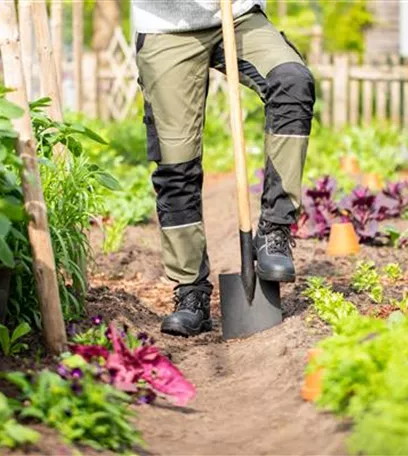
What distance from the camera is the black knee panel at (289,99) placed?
15.2ft

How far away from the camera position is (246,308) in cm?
482

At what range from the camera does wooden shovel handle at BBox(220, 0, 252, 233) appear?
4.59 metres

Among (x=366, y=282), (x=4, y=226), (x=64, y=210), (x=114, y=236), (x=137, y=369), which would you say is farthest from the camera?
(x=114, y=236)

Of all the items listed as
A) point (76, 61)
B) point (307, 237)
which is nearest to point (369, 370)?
point (307, 237)

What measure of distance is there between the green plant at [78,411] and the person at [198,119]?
1401mm

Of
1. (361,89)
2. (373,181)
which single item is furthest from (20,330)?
(361,89)

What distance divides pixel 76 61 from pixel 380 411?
26.0 feet

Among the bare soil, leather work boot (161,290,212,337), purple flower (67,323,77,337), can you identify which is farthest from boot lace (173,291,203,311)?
purple flower (67,323,77,337)

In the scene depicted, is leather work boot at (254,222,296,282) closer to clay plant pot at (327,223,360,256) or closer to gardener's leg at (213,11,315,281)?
gardener's leg at (213,11,315,281)

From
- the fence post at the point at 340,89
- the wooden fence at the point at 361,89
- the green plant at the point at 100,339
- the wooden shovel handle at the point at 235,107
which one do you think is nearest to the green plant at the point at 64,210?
the green plant at the point at 100,339

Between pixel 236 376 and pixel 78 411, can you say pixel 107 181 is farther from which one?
pixel 78 411

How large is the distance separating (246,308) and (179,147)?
660 millimetres

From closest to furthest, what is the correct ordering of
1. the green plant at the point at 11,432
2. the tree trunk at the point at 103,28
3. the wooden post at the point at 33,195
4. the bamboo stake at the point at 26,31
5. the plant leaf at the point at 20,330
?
1. the green plant at the point at 11,432
2. the wooden post at the point at 33,195
3. the plant leaf at the point at 20,330
4. the bamboo stake at the point at 26,31
5. the tree trunk at the point at 103,28

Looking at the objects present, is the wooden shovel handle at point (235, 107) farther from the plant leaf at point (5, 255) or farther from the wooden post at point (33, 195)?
the plant leaf at point (5, 255)
